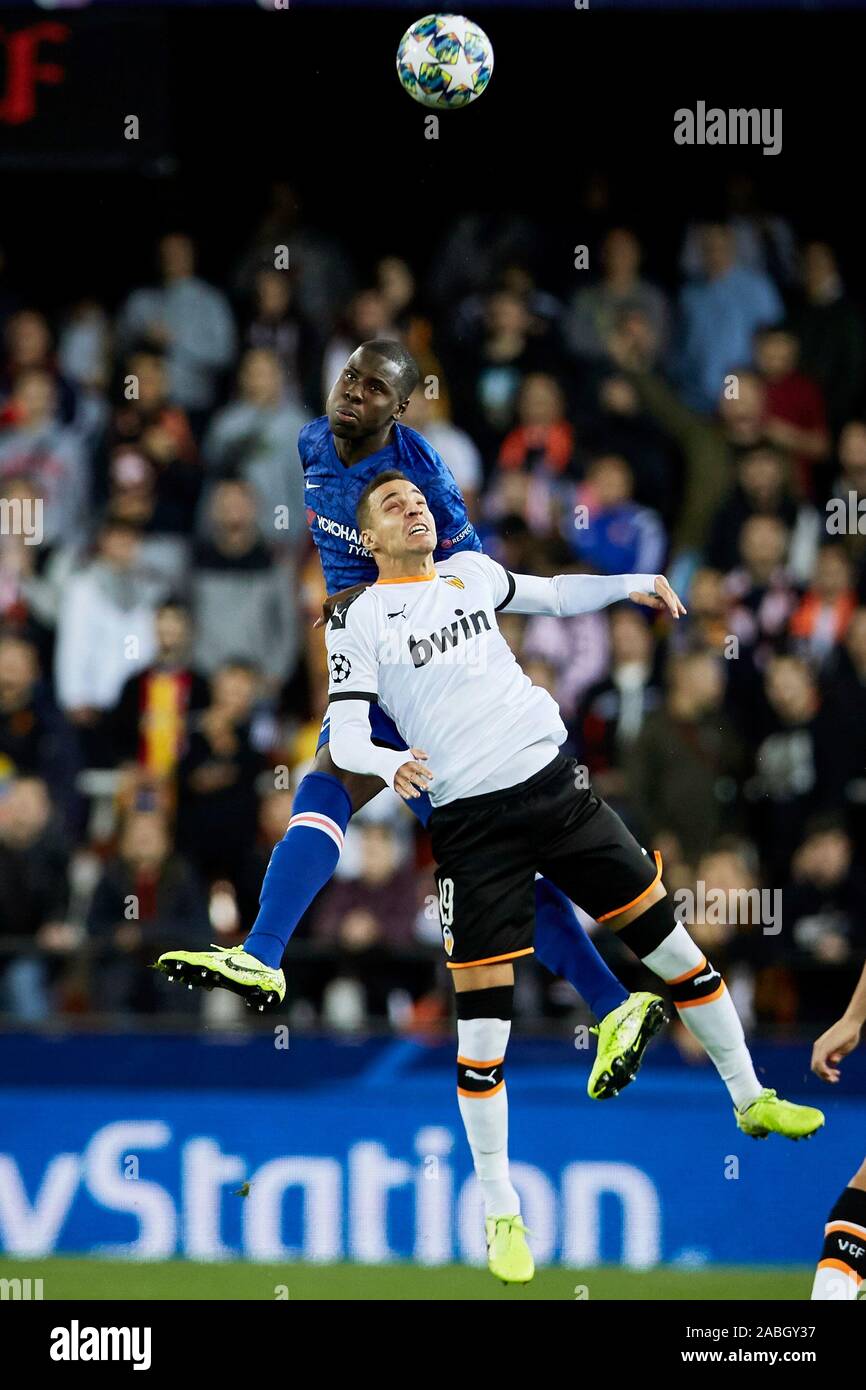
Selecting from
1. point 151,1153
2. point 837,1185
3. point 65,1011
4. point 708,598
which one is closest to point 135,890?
point 65,1011

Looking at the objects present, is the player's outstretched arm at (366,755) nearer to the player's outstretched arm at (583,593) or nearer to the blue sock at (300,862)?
the blue sock at (300,862)

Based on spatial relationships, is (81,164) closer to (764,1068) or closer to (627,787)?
(627,787)

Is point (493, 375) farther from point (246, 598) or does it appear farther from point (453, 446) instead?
point (246, 598)

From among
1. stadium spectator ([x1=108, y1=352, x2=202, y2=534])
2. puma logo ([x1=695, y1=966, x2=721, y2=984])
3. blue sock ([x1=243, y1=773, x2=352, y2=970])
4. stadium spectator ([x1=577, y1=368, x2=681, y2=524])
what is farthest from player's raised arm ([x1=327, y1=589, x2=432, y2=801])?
stadium spectator ([x1=108, y1=352, x2=202, y2=534])

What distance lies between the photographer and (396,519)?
7.22m

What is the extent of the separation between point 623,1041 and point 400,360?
2.38 m

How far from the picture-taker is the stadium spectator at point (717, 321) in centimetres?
1266

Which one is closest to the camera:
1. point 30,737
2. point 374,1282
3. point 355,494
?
point 355,494

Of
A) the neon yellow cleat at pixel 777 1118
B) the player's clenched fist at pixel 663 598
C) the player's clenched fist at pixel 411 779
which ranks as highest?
the player's clenched fist at pixel 663 598

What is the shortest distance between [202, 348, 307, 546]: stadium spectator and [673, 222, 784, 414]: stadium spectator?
2271 millimetres

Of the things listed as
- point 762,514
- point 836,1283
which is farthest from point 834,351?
point 836,1283

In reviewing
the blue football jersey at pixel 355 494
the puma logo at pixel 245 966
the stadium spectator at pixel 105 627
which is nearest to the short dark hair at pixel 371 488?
the blue football jersey at pixel 355 494

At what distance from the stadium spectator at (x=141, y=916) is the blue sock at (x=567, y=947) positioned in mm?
3387

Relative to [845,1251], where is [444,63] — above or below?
above
